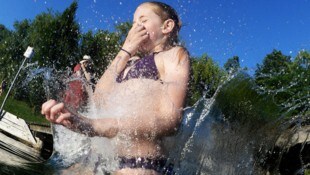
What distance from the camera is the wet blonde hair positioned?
6.98 ft

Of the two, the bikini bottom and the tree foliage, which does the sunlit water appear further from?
the tree foliage

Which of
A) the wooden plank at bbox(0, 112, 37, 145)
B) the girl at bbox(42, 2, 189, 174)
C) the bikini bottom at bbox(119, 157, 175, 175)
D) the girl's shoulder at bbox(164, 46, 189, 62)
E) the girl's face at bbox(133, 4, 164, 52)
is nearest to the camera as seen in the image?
the girl at bbox(42, 2, 189, 174)

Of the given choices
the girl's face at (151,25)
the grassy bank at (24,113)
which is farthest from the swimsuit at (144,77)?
the grassy bank at (24,113)

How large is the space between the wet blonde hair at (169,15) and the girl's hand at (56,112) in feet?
3.10

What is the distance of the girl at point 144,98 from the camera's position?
152 cm

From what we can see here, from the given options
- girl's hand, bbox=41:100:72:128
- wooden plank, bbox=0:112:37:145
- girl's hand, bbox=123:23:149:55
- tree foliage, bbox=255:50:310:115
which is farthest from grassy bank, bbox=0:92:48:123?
girl's hand, bbox=41:100:72:128

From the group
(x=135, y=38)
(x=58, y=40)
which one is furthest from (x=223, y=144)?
(x=58, y=40)

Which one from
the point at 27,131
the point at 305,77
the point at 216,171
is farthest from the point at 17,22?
the point at 216,171

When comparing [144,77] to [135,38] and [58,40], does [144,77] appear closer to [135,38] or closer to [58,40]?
[135,38]

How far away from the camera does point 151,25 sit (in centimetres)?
213

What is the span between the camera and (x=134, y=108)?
65.2 inches

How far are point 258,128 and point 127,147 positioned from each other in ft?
8.34

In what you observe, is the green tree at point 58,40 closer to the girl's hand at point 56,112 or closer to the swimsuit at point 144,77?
the swimsuit at point 144,77

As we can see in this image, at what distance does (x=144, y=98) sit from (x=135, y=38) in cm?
56
